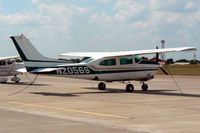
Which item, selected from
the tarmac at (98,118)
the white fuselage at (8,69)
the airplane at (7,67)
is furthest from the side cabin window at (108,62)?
the white fuselage at (8,69)

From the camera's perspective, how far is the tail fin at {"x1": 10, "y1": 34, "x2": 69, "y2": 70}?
22.6 m

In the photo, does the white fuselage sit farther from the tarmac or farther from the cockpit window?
the tarmac

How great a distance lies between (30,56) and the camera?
2317 cm

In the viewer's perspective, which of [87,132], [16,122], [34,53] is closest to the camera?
[87,132]

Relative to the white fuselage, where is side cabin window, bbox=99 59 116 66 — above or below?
above

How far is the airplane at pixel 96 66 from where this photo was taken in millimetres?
22219

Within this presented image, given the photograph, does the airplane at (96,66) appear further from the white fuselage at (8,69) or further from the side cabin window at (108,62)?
the white fuselage at (8,69)

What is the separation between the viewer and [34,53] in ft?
76.7

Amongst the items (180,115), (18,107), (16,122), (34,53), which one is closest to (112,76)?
(34,53)

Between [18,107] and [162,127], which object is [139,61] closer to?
[18,107]

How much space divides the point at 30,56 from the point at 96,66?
3879 millimetres

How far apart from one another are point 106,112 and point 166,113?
6.81 feet

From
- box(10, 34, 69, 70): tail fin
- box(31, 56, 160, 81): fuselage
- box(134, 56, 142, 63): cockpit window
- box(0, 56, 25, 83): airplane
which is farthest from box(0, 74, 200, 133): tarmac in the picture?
box(0, 56, 25, 83): airplane

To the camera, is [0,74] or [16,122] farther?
[0,74]
